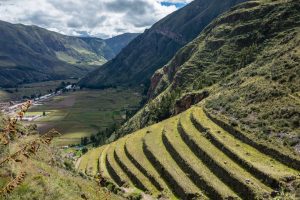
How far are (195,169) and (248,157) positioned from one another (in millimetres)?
10768

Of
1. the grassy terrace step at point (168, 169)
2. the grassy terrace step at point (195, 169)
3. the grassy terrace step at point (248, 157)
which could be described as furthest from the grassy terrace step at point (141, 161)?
the grassy terrace step at point (248, 157)

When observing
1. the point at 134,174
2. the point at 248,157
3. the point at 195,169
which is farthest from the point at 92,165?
the point at 248,157

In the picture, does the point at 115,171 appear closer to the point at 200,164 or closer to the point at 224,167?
the point at 200,164

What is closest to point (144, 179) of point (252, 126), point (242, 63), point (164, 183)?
point (164, 183)

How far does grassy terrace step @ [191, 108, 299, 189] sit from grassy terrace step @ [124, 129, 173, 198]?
49.2 feet

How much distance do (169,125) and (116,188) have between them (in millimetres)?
40279

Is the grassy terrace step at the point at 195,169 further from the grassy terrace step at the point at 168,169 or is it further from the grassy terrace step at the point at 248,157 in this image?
the grassy terrace step at the point at 248,157

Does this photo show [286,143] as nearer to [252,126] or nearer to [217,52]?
[252,126]

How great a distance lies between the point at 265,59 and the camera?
125812 millimetres

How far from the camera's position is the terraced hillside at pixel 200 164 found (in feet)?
229

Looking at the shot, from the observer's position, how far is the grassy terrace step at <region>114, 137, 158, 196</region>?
274ft

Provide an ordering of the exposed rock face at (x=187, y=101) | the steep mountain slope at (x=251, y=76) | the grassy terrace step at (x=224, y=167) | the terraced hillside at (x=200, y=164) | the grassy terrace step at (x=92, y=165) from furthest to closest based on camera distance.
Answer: the exposed rock face at (x=187, y=101), the grassy terrace step at (x=92, y=165), the steep mountain slope at (x=251, y=76), the terraced hillside at (x=200, y=164), the grassy terrace step at (x=224, y=167)

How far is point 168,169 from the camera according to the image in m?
85.1

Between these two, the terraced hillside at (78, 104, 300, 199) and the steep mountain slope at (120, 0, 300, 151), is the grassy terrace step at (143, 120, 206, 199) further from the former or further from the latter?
the steep mountain slope at (120, 0, 300, 151)
